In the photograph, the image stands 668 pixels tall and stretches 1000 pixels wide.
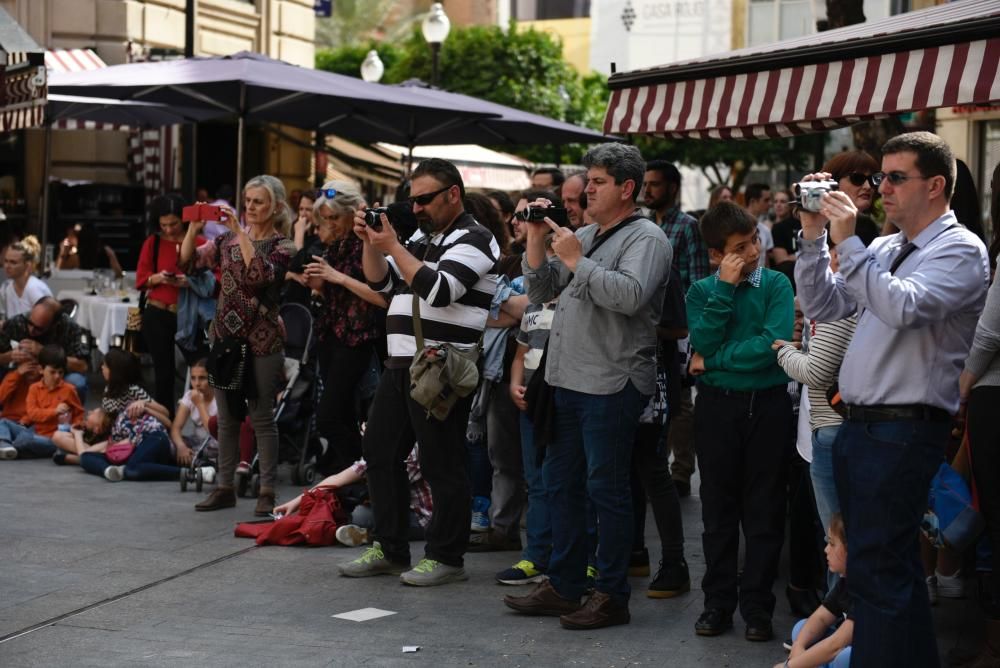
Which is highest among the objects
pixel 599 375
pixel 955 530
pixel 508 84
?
pixel 508 84

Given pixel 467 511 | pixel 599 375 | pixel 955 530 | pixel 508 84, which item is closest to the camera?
pixel 955 530

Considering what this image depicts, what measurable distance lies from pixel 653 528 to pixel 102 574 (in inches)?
127

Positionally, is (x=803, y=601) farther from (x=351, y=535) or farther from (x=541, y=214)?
(x=351, y=535)

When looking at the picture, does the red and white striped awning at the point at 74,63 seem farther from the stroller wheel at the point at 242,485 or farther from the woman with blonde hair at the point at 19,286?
the stroller wheel at the point at 242,485

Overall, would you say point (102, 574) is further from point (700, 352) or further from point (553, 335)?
point (700, 352)

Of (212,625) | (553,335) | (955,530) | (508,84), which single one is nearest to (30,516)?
(212,625)

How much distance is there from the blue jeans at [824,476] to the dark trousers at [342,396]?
3481 millimetres

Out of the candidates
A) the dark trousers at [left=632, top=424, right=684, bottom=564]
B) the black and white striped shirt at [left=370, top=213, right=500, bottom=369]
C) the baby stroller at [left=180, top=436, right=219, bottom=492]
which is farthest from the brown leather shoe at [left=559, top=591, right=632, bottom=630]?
the baby stroller at [left=180, top=436, right=219, bottom=492]

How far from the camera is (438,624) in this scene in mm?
6355

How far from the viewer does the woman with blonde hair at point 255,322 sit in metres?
8.57

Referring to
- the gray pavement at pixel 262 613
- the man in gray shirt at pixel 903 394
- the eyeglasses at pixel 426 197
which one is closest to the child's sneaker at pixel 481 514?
the gray pavement at pixel 262 613

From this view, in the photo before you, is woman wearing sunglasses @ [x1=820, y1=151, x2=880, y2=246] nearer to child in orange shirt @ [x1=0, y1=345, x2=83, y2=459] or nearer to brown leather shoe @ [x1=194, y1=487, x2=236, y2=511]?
brown leather shoe @ [x1=194, y1=487, x2=236, y2=511]

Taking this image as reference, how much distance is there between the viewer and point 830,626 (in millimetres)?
5188

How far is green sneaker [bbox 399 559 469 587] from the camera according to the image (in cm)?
700
